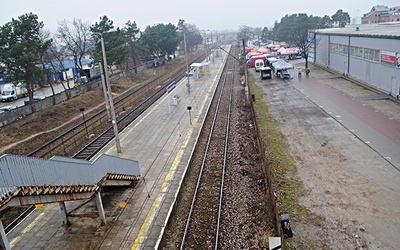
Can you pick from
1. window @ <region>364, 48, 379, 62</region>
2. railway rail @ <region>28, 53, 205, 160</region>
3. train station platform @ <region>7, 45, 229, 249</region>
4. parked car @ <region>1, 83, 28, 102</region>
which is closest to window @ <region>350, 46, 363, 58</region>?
window @ <region>364, 48, 379, 62</region>

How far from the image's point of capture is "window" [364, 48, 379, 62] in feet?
109

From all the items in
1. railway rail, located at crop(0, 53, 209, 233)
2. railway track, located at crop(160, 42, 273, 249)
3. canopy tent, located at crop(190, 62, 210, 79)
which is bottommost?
railway track, located at crop(160, 42, 273, 249)

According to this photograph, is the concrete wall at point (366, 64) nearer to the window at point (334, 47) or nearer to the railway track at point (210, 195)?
the window at point (334, 47)

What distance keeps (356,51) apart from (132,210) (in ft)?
112

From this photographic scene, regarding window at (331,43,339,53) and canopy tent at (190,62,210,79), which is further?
canopy tent at (190,62,210,79)

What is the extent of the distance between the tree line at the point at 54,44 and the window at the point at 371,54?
79.8 ft

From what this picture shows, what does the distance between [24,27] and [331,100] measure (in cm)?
2668

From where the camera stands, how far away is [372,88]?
108 ft

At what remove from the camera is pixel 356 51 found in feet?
126

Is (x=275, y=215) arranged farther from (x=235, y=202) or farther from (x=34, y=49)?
(x=34, y=49)

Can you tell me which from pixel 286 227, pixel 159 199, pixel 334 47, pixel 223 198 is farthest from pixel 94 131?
pixel 334 47

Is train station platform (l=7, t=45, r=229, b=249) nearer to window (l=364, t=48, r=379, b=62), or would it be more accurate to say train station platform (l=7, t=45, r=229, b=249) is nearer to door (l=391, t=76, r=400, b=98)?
door (l=391, t=76, r=400, b=98)

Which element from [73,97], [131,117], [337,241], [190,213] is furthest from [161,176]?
[73,97]

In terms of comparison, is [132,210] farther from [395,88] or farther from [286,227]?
[395,88]
